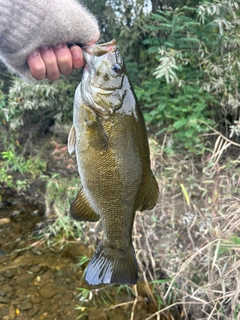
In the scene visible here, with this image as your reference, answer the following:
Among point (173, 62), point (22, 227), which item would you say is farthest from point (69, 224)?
point (173, 62)

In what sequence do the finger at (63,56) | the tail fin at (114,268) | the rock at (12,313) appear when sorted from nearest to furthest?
the finger at (63,56), the tail fin at (114,268), the rock at (12,313)

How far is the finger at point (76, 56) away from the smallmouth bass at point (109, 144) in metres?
A: 0.03

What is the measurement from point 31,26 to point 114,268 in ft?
4.01

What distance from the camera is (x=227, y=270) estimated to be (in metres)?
2.66

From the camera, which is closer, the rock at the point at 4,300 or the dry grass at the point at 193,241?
→ the dry grass at the point at 193,241

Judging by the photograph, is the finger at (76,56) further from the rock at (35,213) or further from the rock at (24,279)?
the rock at (35,213)

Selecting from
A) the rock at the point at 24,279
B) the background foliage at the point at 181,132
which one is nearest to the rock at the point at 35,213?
the background foliage at the point at 181,132

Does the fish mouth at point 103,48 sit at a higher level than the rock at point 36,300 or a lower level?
higher

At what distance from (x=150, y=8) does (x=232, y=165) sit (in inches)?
92.3

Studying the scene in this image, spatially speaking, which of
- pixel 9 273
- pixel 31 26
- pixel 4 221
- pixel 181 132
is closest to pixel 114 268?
pixel 31 26

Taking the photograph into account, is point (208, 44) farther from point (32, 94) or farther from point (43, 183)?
point (43, 183)

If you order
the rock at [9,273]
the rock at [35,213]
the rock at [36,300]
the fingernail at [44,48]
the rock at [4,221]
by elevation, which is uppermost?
the fingernail at [44,48]

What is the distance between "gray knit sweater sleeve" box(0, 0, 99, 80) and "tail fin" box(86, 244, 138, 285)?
1.05 metres

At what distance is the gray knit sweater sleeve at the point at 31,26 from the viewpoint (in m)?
1.50
